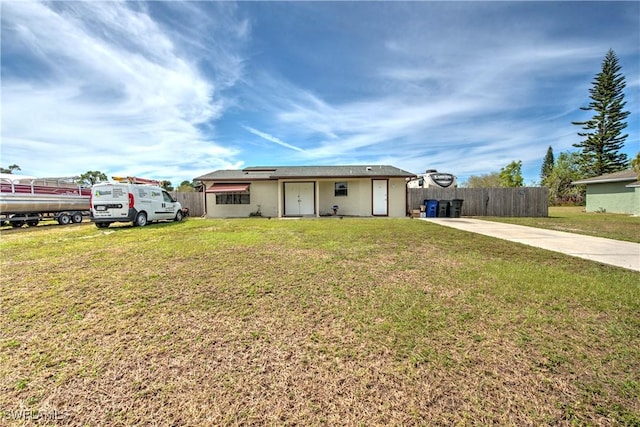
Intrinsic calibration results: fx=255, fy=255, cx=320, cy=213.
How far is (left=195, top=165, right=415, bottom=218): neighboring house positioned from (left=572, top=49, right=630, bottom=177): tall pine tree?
32.5 m

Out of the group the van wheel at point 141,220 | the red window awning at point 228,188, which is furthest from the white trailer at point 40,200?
the red window awning at point 228,188

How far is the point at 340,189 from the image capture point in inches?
700

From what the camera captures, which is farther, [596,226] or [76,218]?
[76,218]

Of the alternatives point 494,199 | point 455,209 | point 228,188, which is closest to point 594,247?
point 455,209

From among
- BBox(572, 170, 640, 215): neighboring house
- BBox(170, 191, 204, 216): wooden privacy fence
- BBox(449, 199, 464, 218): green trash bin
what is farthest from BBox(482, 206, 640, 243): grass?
BBox(170, 191, 204, 216): wooden privacy fence

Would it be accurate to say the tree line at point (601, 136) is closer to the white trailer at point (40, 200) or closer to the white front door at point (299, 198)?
the white front door at point (299, 198)

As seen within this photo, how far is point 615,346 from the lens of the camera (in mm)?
2523

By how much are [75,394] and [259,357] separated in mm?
1395

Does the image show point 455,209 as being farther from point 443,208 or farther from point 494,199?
point 494,199

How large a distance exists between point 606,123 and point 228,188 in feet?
150

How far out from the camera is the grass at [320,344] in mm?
1859

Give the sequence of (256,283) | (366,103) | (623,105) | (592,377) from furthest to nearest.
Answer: (623,105) → (366,103) → (256,283) → (592,377)

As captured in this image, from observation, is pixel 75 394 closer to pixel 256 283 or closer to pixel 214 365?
pixel 214 365

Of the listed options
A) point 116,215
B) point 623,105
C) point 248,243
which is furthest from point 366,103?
point 623,105
